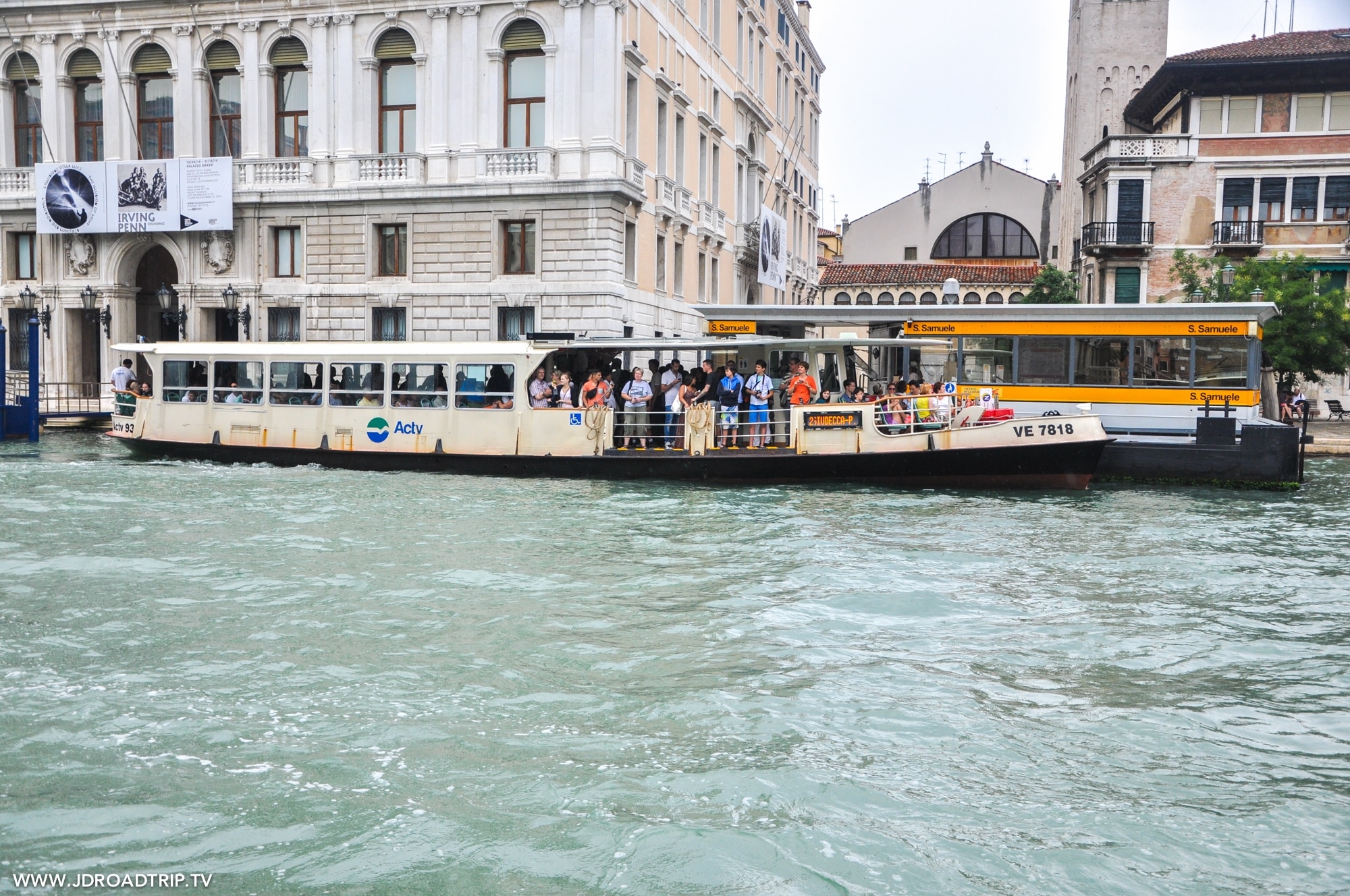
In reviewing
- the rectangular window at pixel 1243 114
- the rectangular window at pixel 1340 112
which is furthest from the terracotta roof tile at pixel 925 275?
the rectangular window at pixel 1340 112

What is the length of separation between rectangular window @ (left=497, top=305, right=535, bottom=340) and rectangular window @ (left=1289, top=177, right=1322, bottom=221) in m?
25.3

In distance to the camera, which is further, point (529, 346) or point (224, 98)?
point (224, 98)

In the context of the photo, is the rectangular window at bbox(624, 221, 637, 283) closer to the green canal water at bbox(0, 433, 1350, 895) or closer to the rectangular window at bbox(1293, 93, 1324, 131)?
the green canal water at bbox(0, 433, 1350, 895)

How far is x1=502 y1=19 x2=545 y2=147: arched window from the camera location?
28.1 meters

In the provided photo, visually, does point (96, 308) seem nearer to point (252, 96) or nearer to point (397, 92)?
point (252, 96)

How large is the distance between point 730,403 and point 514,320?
10890 millimetres

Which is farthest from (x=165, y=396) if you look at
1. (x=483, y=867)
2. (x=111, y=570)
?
(x=483, y=867)

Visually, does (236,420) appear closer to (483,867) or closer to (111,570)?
(111,570)

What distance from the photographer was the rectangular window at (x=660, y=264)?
106 feet

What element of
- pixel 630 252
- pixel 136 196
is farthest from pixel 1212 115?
pixel 136 196

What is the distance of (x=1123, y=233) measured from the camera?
40625 mm

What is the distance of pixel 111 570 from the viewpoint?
10758mm

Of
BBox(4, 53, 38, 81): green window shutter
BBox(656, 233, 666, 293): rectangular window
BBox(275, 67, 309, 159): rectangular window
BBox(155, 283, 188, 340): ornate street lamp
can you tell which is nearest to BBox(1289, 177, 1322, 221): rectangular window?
BBox(656, 233, 666, 293): rectangular window

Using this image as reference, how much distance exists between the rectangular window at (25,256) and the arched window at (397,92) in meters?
10.4
